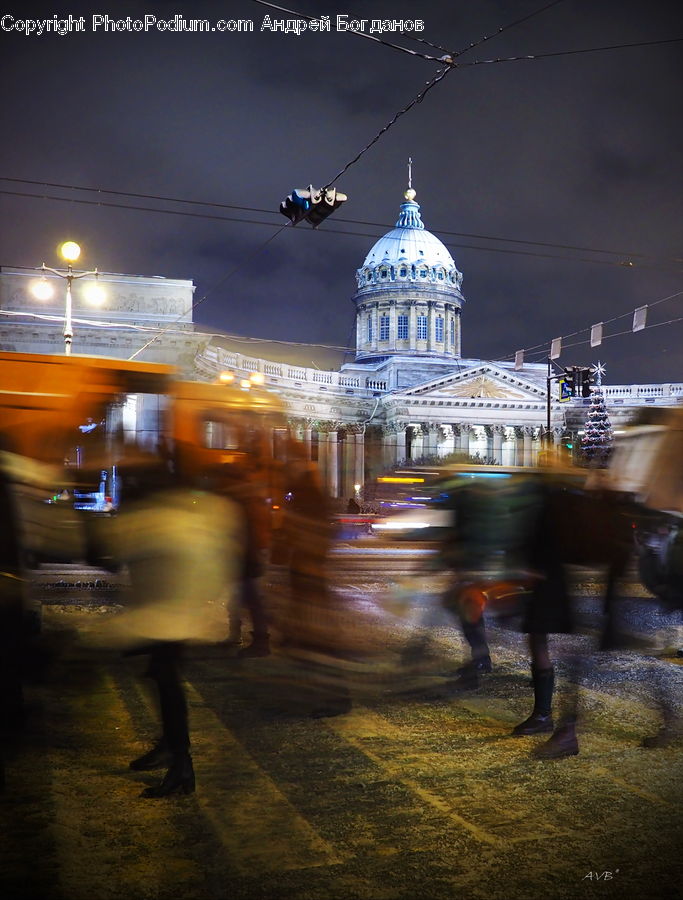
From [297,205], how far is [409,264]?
7506 cm

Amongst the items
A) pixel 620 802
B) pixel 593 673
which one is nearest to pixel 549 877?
pixel 620 802

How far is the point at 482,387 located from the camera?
229ft

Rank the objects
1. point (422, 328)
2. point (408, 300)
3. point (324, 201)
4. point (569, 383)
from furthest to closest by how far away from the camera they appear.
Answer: point (422, 328), point (408, 300), point (569, 383), point (324, 201)

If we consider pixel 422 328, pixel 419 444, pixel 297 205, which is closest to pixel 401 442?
pixel 419 444

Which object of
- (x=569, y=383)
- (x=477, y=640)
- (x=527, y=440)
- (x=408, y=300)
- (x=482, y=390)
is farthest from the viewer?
(x=408, y=300)

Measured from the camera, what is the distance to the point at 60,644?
24.9 ft

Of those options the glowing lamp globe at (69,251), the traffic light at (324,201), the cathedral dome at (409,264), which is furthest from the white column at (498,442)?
the traffic light at (324,201)

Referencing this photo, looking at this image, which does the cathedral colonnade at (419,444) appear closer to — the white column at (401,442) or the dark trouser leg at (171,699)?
the white column at (401,442)

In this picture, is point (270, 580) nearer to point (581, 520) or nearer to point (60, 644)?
point (60, 644)

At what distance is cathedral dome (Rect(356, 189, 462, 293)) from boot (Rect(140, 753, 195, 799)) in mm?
81495

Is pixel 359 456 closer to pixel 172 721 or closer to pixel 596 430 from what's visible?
pixel 596 430

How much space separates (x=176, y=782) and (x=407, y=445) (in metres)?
65.7

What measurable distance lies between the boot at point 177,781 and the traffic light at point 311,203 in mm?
8728

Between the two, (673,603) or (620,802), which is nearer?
(620,802)
